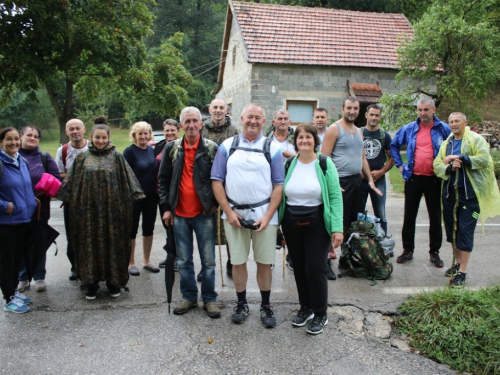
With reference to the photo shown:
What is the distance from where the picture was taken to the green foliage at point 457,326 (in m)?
3.29

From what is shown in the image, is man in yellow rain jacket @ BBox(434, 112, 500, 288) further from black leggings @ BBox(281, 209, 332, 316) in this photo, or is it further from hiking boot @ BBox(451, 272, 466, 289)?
black leggings @ BBox(281, 209, 332, 316)

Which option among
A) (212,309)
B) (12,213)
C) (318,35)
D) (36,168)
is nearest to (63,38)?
(36,168)

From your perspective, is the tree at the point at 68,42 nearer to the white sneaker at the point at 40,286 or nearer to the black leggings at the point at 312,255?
the white sneaker at the point at 40,286

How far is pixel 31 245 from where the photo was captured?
14.4ft

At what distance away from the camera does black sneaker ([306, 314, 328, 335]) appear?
3719 mm

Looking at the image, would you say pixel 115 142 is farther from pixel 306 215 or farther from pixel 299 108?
pixel 306 215

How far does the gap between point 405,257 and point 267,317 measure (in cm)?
256

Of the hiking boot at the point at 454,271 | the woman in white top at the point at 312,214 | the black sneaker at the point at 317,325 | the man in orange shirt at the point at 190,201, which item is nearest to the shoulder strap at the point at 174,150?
the man in orange shirt at the point at 190,201

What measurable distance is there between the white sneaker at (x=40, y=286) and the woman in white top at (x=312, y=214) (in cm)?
283

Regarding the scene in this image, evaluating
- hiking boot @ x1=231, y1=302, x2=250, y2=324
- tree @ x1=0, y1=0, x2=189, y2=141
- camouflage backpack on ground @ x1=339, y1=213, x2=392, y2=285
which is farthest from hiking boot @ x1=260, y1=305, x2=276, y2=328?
tree @ x1=0, y1=0, x2=189, y2=141

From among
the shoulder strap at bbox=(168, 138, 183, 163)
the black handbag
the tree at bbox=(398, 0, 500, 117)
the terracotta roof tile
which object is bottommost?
the black handbag

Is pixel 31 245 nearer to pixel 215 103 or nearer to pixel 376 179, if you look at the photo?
pixel 215 103

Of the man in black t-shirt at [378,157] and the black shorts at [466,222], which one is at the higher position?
the man in black t-shirt at [378,157]

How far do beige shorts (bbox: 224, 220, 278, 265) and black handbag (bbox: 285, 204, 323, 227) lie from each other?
233 millimetres
